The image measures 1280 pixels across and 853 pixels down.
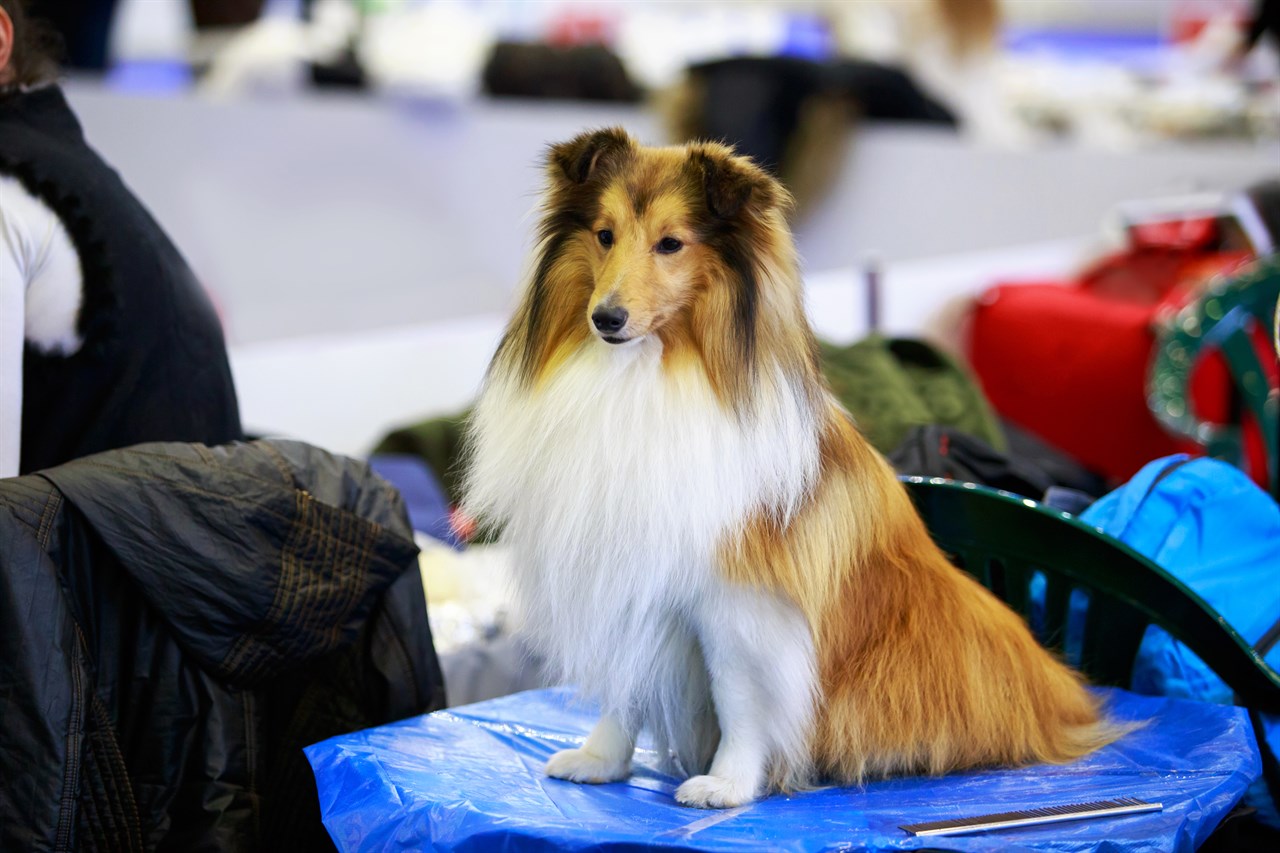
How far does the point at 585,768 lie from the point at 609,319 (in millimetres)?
612

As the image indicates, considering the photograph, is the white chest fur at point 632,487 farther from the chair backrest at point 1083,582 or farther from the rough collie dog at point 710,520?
the chair backrest at point 1083,582

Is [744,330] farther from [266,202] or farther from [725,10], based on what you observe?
[725,10]

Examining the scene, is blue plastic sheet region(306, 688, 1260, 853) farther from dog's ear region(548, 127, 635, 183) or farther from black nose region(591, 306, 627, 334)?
dog's ear region(548, 127, 635, 183)

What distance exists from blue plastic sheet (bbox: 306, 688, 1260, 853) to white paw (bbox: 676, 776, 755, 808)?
0.06 feet

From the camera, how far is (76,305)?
201 cm

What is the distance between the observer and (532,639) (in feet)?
5.88

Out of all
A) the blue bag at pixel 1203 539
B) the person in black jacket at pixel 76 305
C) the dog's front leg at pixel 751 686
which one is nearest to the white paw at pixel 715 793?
the dog's front leg at pixel 751 686

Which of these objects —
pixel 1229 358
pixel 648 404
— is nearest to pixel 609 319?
pixel 648 404

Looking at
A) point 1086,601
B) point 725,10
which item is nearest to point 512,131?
point 725,10

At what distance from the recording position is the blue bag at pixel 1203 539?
2035mm

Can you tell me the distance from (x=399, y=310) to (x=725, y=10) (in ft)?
14.6

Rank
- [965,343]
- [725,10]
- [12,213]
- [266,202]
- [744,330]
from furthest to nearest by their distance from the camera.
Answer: [725,10], [266,202], [965,343], [12,213], [744,330]

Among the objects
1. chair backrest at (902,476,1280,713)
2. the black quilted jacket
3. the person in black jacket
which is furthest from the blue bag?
the person in black jacket

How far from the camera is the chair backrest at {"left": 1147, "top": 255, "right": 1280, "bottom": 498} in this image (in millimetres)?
3148
